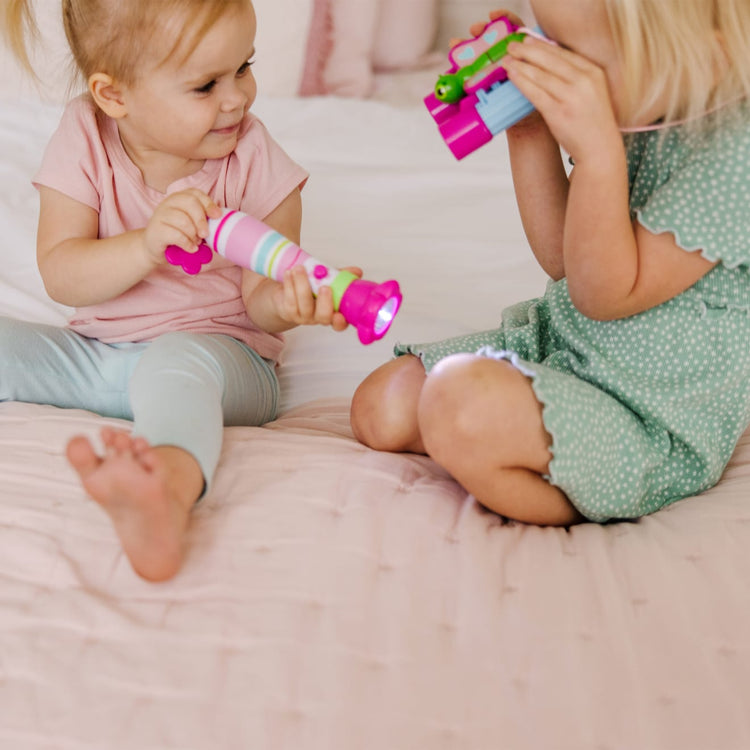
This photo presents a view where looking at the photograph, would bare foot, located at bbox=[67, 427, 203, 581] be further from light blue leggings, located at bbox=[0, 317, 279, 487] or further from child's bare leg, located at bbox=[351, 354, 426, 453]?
child's bare leg, located at bbox=[351, 354, 426, 453]

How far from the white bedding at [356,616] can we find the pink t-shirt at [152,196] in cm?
16

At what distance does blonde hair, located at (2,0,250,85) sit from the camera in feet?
3.28

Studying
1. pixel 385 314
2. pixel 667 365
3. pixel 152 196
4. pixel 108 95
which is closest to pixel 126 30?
pixel 108 95

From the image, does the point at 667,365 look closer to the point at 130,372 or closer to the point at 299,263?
the point at 299,263

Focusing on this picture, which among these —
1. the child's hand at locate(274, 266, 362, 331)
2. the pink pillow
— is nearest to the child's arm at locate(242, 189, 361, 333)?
the child's hand at locate(274, 266, 362, 331)

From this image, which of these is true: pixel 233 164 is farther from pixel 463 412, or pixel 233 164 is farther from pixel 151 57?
pixel 463 412

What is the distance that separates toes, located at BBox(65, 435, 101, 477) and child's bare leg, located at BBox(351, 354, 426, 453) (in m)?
0.38

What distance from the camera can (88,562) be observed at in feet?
2.69

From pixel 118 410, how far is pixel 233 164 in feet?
1.12

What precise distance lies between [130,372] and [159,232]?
226 mm

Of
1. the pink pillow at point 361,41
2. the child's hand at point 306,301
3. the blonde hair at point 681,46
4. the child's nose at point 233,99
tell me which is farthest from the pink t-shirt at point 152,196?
the pink pillow at point 361,41

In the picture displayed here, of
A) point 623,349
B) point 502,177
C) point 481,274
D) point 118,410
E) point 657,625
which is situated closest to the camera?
point 657,625

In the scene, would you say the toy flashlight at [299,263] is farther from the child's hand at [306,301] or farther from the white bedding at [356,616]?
the white bedding at [356,616]

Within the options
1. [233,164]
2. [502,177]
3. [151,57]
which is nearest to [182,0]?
[151,57]
